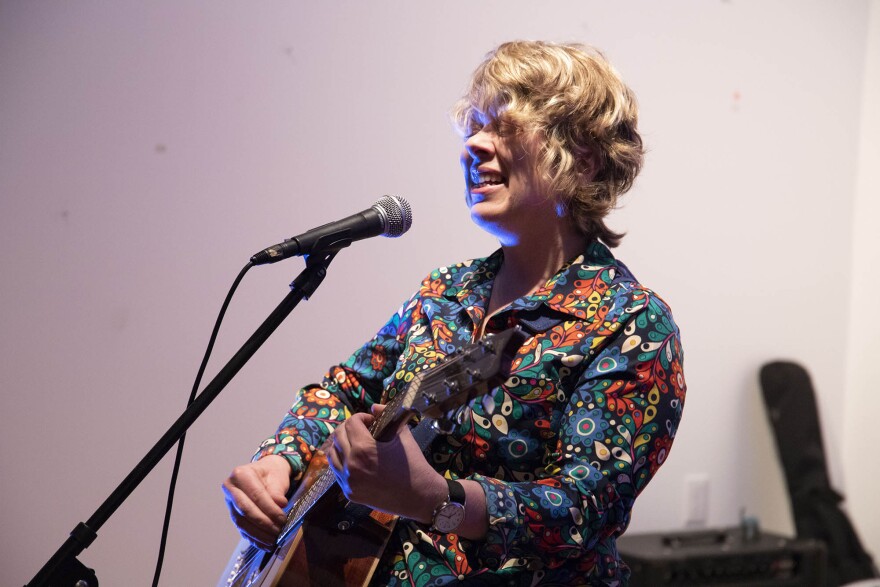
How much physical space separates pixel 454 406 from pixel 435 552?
14.8 inches

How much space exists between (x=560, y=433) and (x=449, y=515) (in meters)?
0.23

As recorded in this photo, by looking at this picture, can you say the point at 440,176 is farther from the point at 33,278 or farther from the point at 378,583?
the point at 378,583

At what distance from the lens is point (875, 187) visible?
3.10 meters

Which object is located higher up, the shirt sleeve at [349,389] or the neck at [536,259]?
the neck at [536,259]

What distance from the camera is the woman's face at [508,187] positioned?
4.71 feet

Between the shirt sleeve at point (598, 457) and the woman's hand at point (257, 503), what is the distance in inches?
13.2

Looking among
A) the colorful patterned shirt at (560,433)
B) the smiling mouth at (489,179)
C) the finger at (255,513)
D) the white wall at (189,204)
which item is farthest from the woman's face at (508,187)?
the white wall at (189,204)

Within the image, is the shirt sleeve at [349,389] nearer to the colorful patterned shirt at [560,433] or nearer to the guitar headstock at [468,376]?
the colorful patterned shirt at [560,433]

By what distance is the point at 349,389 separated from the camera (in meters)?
1.60

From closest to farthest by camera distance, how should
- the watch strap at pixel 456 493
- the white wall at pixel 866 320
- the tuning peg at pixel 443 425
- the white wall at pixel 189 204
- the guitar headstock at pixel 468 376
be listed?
the guitar headstock at pixel 468 376, the watch strap at pixel 456 493, the tuning peg at pixel 443 425, the white wall at pixel 189 204, the white wall at pixel 866 320

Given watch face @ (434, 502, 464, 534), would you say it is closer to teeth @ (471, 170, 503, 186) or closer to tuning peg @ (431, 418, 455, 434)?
tuning peg @ (431, 418, 455, 434)

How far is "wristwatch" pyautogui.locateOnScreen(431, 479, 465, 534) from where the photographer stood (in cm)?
110

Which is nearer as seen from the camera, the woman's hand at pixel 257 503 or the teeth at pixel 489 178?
the woman's hand at pixel 257 503

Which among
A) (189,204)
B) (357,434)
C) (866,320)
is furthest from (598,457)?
(866,320)
